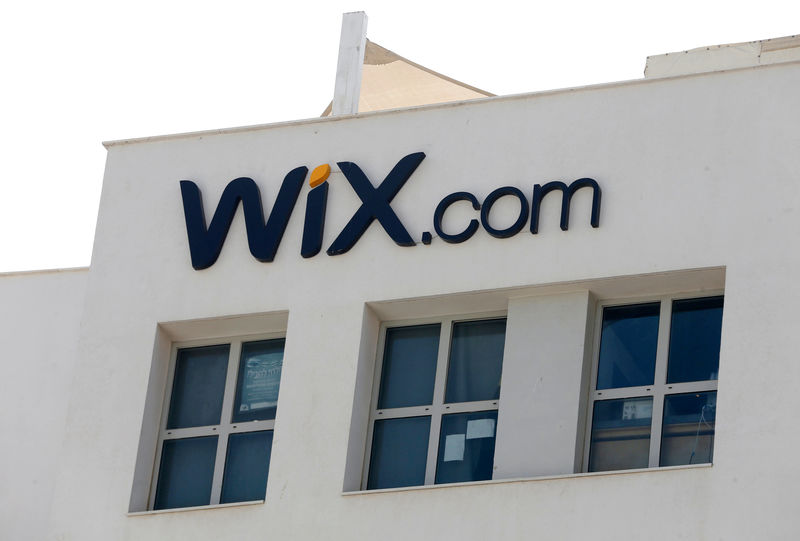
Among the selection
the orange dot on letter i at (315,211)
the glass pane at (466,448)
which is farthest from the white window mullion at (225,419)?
the glass pane at (466,448)

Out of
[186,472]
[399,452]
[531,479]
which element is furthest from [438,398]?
[186,472]

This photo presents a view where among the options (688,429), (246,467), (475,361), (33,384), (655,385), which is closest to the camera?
(688,429)

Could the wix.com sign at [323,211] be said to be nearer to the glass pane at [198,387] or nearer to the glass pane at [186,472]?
the glass pane at [198,387]

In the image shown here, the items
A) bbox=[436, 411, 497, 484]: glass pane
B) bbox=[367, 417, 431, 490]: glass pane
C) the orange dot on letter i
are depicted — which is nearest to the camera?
bbox=[436, 411, 497, 484]: glass pane

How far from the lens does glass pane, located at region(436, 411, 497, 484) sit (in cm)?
1655

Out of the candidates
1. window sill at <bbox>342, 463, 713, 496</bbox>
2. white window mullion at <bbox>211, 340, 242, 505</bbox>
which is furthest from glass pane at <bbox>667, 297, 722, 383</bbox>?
white window mullion at <bbox>211, 340, 242, 505</bbox>

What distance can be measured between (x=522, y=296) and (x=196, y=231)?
11.4 ft

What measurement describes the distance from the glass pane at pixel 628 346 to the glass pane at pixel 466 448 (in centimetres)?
109

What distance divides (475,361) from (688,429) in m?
2.14

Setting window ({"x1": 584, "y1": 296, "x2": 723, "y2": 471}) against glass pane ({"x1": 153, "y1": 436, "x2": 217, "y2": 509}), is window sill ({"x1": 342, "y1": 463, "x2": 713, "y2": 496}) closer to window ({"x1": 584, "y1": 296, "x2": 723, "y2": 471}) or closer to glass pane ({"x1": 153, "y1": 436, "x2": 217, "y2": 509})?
window ({"x1": 584, "y1": 296, "x2": 723, "y2": 471})

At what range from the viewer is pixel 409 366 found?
56.5ft

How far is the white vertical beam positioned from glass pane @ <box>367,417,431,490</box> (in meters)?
3.55

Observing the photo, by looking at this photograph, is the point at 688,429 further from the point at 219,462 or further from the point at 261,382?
the point at 219,462

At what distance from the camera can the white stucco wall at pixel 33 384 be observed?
784 inches
